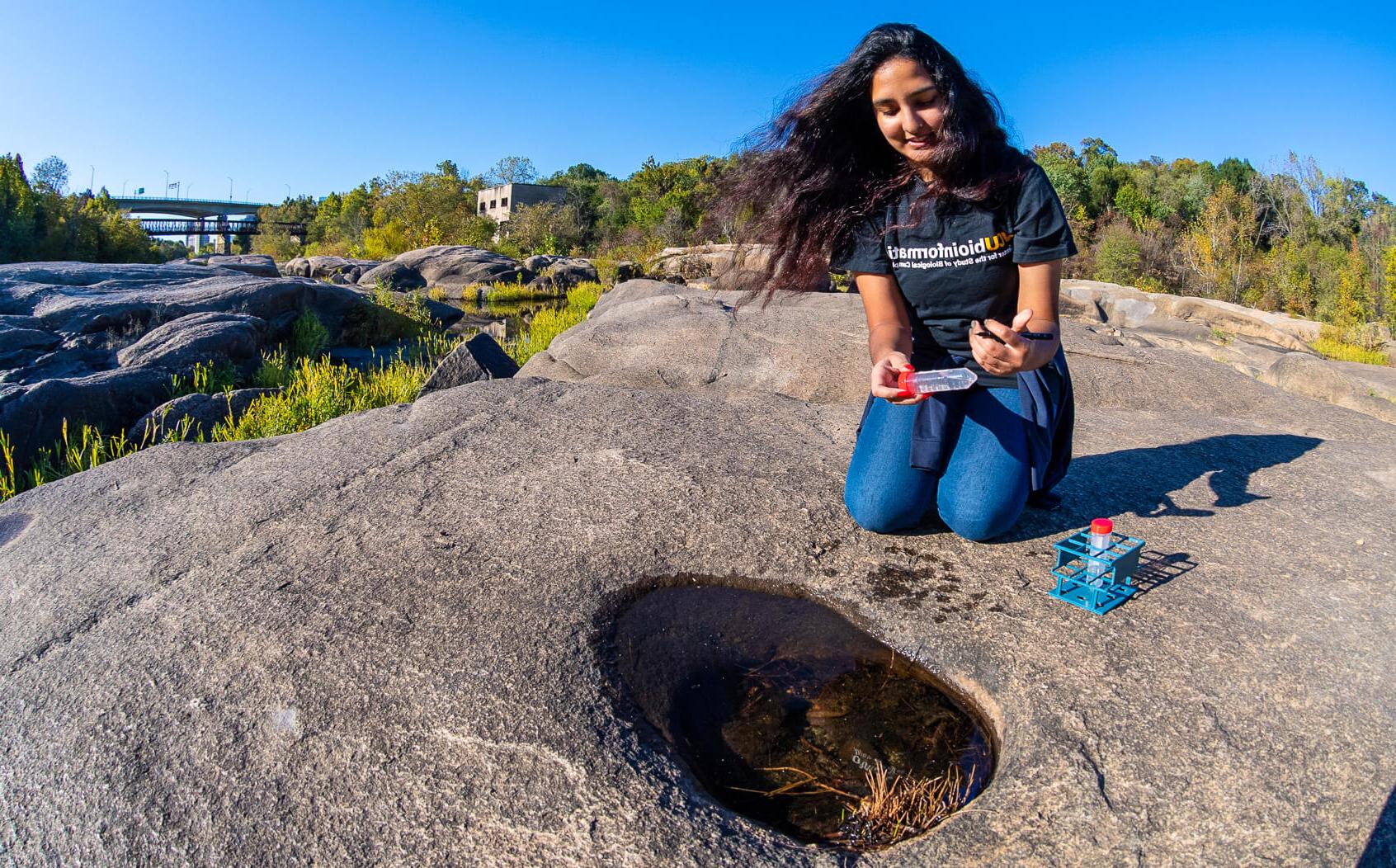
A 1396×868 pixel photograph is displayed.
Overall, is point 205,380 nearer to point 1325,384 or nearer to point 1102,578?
point 1102,578

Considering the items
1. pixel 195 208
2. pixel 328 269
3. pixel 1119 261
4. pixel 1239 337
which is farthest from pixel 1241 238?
pixel 195 208

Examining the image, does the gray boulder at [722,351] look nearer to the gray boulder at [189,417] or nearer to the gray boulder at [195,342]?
the gray boulder at [189,417]

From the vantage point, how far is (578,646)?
2.23 metres

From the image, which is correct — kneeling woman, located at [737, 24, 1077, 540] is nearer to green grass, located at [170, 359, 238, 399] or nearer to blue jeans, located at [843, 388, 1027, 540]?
blue jeans, located at [843, 388, 1027, 540]

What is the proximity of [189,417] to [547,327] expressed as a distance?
19.5 feet

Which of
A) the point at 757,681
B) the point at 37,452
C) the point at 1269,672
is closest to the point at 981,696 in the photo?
the point at 757,681

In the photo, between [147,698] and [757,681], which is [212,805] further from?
[757,681]

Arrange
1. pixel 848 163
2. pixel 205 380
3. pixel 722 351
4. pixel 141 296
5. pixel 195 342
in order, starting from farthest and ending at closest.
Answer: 1. pixel 141 296
2. pixel 195 342
3. pixel 205 380
4. pixel 722 351
5. pixel 848 163

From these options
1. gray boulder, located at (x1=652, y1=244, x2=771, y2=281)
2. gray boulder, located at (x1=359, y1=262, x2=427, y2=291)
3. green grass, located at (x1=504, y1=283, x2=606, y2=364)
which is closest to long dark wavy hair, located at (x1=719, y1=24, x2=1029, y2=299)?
green grass, located at (x1=504, y1=283, x2=606, y2=364)

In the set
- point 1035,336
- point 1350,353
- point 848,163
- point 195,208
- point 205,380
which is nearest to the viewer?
point 1035,336

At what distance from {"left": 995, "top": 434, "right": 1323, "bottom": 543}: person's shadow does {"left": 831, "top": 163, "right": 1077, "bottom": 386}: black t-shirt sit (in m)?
0.65

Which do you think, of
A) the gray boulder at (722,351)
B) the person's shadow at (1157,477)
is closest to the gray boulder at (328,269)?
the gray boulder at (722,351)

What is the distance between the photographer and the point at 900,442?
9.67ft

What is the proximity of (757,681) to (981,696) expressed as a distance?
0.58 meters
